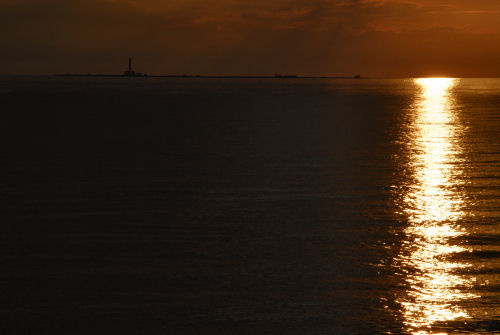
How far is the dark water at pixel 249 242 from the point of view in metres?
13.7

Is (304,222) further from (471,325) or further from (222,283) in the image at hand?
(471,325)

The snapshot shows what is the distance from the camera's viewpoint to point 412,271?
16.3 m

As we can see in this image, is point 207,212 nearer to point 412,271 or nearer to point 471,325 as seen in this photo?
point 412,271

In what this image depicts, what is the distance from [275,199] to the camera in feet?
82.7

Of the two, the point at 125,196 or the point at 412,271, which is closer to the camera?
the point at 412,271

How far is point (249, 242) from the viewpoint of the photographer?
19.3m

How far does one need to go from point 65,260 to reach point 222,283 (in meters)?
4.22

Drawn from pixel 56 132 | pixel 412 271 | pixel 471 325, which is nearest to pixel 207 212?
pixel 412 271

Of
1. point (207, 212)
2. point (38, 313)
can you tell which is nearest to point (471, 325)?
point (38, 313)

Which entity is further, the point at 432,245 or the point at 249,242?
the point at 249,242

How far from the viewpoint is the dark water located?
1366 cm

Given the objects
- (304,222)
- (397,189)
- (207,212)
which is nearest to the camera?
(304,222)

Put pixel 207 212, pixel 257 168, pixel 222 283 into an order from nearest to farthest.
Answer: pixel 222 283 < pixel 207 212 < pixel 257 168

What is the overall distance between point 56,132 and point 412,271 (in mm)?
39089
